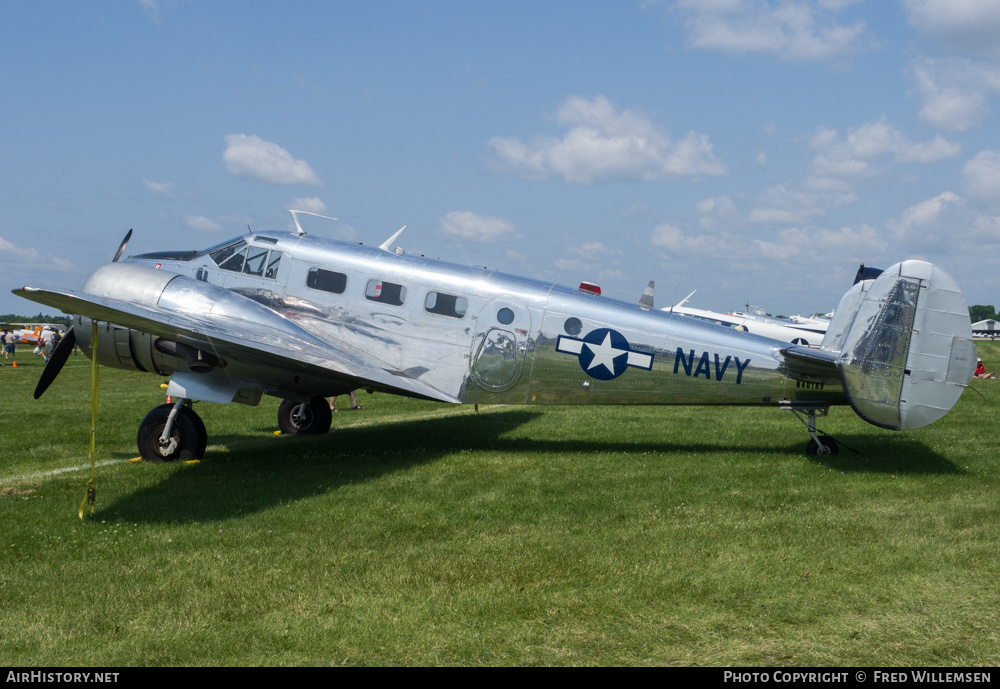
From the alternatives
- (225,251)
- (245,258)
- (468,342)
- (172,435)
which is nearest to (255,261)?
(245,258)

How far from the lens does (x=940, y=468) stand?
9.74 m

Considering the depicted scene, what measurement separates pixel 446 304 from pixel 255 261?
3276mm

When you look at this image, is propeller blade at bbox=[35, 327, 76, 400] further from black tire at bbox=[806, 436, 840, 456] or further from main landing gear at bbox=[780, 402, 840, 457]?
black tire at bbox=[806, 436, 840, 456]

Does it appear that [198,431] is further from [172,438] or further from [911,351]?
[911,351]

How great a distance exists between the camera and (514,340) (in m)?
10.7

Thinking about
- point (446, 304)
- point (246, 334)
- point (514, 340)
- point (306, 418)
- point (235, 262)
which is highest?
point (235, 262)

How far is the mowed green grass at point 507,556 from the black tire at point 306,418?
6.12ft

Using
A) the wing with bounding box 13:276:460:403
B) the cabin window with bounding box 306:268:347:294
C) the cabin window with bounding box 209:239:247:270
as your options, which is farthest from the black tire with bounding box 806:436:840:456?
the cabin window with bounding box 209:239:247:270

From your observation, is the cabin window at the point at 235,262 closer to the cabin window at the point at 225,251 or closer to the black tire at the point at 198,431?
the cabin window at the point at 225,251

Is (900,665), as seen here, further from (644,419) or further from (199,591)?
(644,419)

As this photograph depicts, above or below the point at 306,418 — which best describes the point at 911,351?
above
